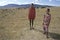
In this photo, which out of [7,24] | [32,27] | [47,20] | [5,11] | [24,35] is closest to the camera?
[47,20]

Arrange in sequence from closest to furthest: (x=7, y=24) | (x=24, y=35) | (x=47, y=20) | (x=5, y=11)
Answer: (x=47, y=20) → (x=24, y=35) → (x=7, y=24) → (x=5, y=11)

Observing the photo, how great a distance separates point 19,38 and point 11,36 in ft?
2.99

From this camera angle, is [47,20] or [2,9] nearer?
[47,20]

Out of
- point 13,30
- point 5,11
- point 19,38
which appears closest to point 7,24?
point 13,30

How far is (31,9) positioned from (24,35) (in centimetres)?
160

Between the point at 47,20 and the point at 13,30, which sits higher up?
the point at 47,20

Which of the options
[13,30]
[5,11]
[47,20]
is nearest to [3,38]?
[13,30]

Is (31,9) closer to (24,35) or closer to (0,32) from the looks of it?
(24,35)

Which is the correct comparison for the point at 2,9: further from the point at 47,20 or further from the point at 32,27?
the point at 47,20

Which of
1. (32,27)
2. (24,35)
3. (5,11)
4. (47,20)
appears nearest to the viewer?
(47,20)

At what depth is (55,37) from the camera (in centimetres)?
1264

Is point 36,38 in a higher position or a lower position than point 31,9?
lower

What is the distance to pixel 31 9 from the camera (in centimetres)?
1377

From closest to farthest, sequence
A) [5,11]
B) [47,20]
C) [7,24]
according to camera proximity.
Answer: [47,20] < [7,24] < [5,11]
